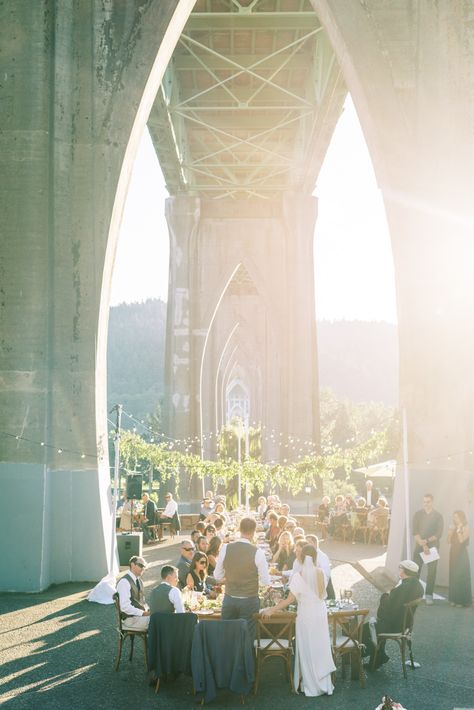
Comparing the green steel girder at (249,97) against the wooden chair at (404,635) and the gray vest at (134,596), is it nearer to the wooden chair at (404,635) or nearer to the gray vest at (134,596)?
the gray vest at (134,596)

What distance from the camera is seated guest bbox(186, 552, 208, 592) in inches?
345

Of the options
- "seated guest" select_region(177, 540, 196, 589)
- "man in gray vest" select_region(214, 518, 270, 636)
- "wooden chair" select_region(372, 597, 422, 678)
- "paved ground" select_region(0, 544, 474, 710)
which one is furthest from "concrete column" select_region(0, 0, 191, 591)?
"wooden chair" select_region(372, 597, 422, 678)

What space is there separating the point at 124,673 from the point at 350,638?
2273 mm

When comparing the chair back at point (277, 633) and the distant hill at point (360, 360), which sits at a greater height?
the distant hill at point (360, 360)

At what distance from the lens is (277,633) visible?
21.8ft

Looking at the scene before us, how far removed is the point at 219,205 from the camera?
32.4 m

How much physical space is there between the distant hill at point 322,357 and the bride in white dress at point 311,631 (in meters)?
112

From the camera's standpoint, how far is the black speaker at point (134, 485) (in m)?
13.7

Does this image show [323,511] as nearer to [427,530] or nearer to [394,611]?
[427,530]

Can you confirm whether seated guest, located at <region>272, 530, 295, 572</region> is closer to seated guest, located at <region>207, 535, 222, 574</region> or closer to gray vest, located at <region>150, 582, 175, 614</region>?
seated guest, located at <region>207, 535, 222, 574</region>

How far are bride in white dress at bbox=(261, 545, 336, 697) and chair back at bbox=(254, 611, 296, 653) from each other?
0.13 metres

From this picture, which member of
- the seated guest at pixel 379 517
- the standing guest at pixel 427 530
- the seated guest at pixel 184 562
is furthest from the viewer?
the seated guest at pixel 379 517

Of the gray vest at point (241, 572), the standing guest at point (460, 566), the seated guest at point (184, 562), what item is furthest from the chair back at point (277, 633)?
the standing guest at point (460, 566)

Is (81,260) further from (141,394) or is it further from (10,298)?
(141,394)
